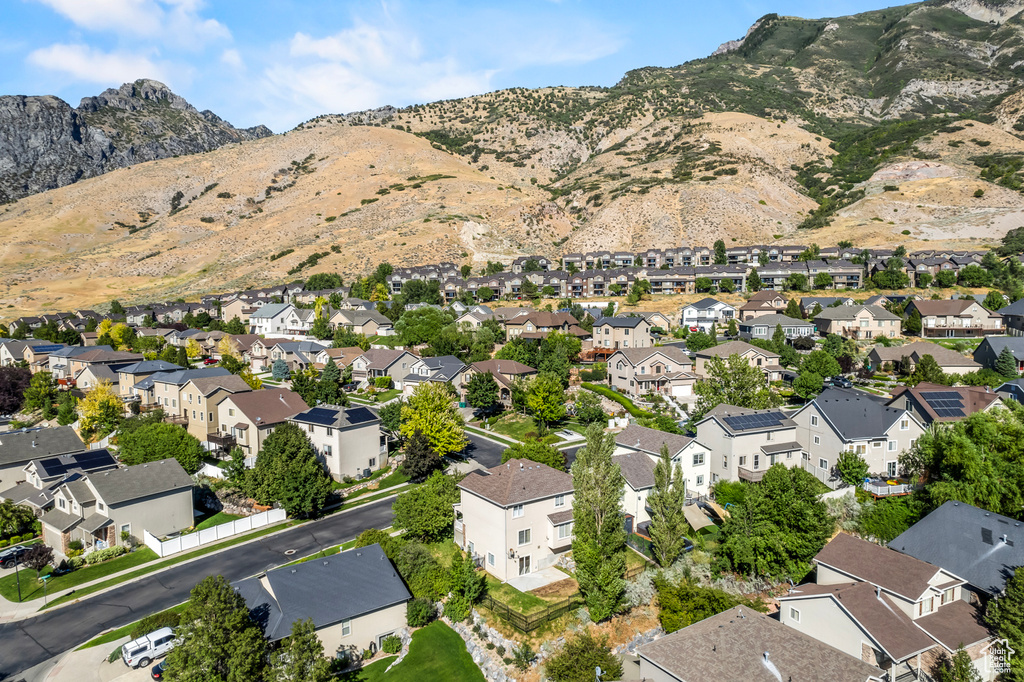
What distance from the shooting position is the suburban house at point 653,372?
69.1 metres

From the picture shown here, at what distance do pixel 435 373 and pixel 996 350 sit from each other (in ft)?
208

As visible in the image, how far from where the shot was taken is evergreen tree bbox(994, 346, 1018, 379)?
63375 mm

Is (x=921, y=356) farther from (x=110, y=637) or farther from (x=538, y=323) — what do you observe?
(x=110, y=637)

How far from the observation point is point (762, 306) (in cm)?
9669

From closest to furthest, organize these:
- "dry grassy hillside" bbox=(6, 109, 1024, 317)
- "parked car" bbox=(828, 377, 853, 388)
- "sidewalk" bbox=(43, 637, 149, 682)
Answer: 1. "sidewalk" bbox=(43, 637, 149, 682)
2. "parked car" bbox=(828, 377, 853, 388)
3. "dry grassy hillside" bbox=(6, 109, 1024, 317)

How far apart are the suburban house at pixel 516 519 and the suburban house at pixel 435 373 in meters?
31.3

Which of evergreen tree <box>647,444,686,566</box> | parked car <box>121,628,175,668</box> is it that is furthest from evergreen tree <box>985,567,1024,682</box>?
parked car <box>121,628,175,668</box>

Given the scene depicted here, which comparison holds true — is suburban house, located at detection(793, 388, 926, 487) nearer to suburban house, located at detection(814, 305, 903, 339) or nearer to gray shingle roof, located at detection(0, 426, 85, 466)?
suburban house, located at detection(814, 305, 903, 339)

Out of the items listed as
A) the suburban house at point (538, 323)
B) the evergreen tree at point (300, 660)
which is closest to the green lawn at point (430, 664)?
the evergreen tree at point (300, 660)

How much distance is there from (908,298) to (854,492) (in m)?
70.4

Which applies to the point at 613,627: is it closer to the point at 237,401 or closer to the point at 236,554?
the point at 236,554

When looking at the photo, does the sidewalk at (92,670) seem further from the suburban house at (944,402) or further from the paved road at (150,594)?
the suburban house at (944,402)

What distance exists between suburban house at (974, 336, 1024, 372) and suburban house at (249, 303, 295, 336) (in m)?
105

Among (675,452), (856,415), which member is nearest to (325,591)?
(675,452)
